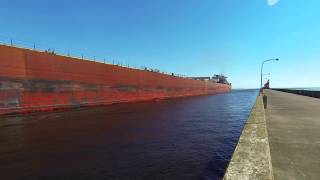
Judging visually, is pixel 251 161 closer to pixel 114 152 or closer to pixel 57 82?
pixel 114 152

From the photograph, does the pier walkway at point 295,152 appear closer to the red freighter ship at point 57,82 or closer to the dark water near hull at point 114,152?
the dark water near hull at point 114,152

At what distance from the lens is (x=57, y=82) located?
2511 cm

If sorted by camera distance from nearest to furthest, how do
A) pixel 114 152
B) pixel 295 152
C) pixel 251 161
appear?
pixel 251 161 → pixel 295 152 → pixel 114 152

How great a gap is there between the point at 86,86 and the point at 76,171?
73.9 feet

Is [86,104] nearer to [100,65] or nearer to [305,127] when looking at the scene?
[100,65]

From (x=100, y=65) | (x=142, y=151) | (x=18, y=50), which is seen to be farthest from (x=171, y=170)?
(x=100, y=65)

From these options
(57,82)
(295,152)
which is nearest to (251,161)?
(295,152)


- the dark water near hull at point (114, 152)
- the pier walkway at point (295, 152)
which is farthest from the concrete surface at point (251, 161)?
the dark water near hull at point (114, 152)

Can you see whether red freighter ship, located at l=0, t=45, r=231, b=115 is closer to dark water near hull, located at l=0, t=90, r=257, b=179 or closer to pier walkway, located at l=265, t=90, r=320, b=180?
dark water near hull, located at l=0, t=90, r=257, b=179

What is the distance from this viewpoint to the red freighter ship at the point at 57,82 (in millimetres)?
20641

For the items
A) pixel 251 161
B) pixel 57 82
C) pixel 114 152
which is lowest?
pixel 114 152

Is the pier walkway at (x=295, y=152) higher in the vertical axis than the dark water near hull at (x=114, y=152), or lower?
higher

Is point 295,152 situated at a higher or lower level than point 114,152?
higher

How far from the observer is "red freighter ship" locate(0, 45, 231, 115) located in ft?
67.7
